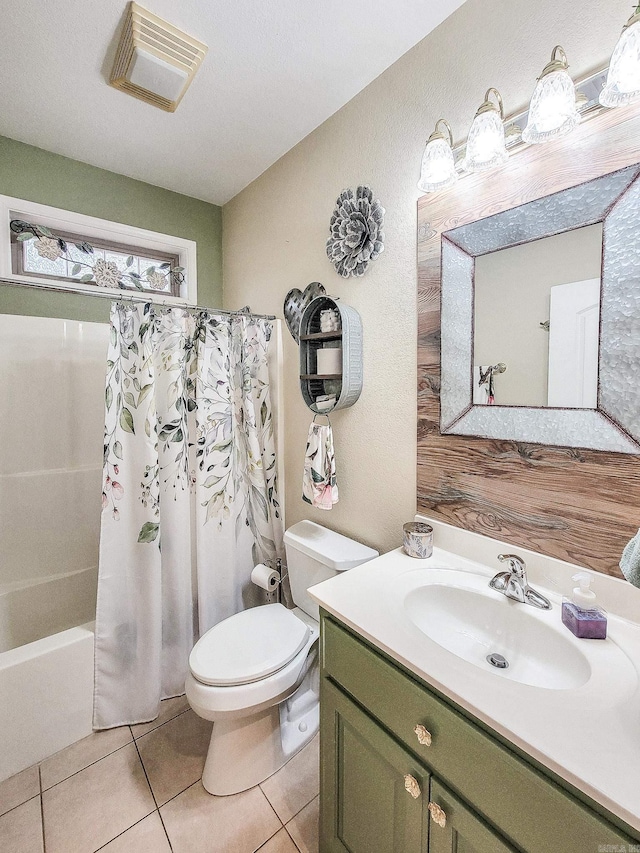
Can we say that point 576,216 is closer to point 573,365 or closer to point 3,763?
point 573,365

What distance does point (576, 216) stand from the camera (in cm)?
96

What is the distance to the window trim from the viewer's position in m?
1.87

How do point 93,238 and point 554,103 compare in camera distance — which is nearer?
point 554,103

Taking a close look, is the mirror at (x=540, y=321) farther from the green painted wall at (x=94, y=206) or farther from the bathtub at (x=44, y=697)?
the green painted wall at (x=94, y=206)

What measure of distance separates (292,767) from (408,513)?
1.04 meters

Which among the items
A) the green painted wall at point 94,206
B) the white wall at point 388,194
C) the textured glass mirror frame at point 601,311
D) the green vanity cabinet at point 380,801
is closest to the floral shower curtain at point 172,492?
the white wall at point 388,194

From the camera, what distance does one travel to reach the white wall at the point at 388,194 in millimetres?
1055

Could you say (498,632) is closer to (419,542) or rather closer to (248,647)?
(419,542)

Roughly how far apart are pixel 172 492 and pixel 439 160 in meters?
1.58

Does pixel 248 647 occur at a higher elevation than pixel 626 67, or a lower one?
lower

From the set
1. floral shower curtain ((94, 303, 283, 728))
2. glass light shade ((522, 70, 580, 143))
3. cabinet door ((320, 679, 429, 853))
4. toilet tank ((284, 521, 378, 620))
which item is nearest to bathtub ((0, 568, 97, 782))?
floral shower curtain ((94, 303, 283, 728))

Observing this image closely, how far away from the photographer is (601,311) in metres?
0.93

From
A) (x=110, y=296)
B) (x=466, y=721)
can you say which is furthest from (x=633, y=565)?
(x=110, y=296)

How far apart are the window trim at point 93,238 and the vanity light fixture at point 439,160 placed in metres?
1.29
